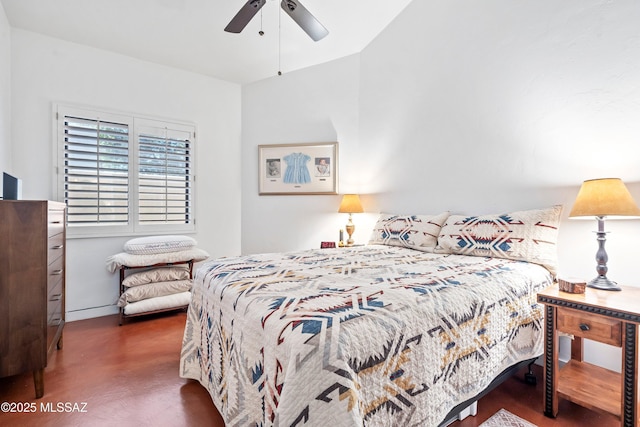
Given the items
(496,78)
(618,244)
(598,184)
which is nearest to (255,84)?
(496,78)

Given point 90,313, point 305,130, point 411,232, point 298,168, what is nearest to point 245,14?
point 305,130

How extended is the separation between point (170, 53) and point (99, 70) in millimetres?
710

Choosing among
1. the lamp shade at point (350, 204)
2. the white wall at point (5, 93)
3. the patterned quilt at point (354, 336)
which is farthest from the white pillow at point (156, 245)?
the lamp shade at point (350, 204)

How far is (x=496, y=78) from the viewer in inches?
99.2

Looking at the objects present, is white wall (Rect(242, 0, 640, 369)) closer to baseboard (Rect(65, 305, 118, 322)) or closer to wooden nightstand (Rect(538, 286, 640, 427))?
wooden nightstand (Rect(538, 286, 640, 427))

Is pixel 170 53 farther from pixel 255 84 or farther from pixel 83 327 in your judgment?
pixel 83 327

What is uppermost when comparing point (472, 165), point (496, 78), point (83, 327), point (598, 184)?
point (496, 78)

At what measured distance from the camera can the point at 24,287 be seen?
1683 mm

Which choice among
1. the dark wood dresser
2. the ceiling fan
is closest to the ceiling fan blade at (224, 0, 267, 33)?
the ceiling fan

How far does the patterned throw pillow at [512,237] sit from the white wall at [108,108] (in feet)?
9.03

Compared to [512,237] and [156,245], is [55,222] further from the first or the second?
[512,237]

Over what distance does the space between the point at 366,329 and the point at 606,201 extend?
5.39ft

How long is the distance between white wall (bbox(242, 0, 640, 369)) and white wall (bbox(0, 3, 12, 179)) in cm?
221

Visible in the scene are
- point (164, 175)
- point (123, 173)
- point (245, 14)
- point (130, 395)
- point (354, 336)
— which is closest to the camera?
point (354, 336)
